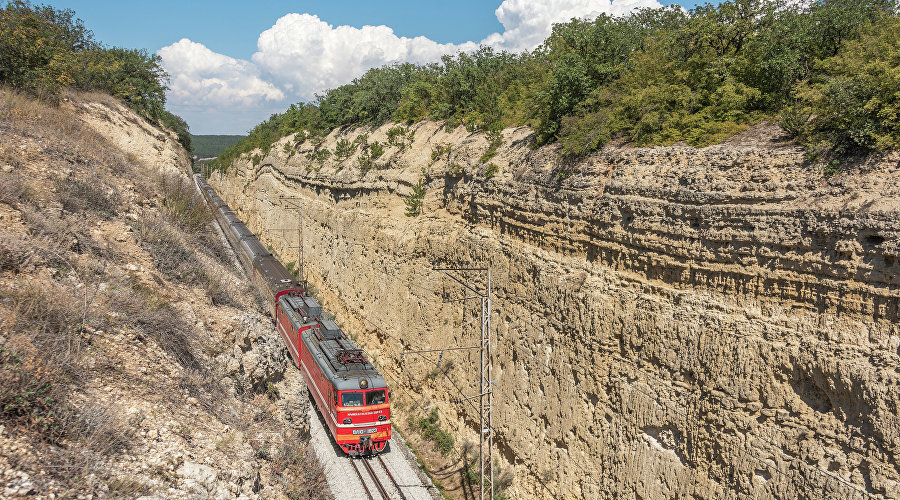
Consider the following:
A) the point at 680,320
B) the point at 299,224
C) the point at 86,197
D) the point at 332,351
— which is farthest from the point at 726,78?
the point at 299,224

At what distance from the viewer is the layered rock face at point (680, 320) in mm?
7535

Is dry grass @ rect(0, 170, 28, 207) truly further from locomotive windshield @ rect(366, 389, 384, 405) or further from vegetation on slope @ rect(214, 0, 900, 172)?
vegetation on slope @ rect(214, 0, 900, 172)

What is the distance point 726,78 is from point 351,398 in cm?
1236

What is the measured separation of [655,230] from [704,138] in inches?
96.9

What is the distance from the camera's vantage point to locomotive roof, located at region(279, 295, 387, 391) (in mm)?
14305

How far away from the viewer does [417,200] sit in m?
20.6

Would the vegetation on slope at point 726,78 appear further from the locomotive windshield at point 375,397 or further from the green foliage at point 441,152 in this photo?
the locomotive windshield at point 375,397

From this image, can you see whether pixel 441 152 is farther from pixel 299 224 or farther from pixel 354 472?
pixel 299 224

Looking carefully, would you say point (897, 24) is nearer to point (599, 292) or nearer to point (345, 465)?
point (599, 292)

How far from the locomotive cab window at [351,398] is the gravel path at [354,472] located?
1528mm

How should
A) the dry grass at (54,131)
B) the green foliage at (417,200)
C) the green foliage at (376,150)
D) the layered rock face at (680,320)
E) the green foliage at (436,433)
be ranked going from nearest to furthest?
the layered rock face at (680,320), the dry grass at (54,131), the green foliage at (436,433), the green foliage at (417,200), the green foliage at (376,150)

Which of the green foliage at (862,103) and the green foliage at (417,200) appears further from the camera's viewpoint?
the green foliage at (417,200)

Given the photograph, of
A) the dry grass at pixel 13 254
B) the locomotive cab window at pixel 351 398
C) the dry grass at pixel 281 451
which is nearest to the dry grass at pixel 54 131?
the dry grass at pixel 13 254

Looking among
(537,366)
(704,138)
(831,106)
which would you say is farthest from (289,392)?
(831,106)
